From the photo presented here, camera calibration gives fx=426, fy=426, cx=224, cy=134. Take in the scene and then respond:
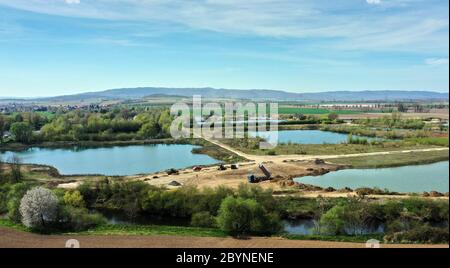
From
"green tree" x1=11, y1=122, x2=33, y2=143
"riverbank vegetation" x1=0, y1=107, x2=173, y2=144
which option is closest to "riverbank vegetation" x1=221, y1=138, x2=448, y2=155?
"riverbank vegetation" x1=0, y1=107, x2=173, y2=144

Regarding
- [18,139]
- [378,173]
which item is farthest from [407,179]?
[18,139]

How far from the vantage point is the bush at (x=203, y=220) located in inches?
315

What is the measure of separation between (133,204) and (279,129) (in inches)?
740

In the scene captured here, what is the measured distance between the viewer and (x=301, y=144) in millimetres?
19922

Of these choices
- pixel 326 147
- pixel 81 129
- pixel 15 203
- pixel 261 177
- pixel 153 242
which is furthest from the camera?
pixel 81 129

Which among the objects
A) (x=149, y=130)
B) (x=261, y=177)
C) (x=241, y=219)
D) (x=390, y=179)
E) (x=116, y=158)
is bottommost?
(x=116, y=158)

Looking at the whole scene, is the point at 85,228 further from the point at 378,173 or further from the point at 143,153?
the point at 143,153

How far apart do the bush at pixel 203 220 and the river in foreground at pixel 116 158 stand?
6834 millimetres

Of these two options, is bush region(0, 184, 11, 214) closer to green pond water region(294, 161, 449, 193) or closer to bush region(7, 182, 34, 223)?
bush region(7, 182, 34, 223)

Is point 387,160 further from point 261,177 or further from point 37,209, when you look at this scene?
point 37,209

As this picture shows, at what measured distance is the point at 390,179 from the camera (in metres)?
11.9

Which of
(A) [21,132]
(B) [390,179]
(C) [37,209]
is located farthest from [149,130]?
(C) [37,209]

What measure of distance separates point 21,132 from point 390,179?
17786mm

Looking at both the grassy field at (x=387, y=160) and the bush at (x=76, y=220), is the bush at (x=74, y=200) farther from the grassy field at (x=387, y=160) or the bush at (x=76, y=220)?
the grassy field at (x=387, y=160)
